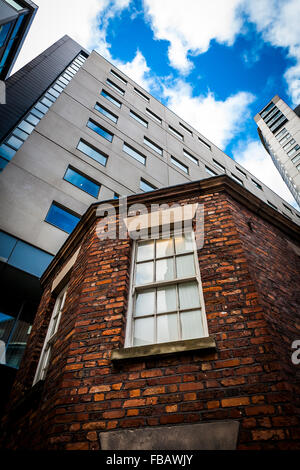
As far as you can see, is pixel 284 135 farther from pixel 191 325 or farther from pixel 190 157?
pixel 191 325

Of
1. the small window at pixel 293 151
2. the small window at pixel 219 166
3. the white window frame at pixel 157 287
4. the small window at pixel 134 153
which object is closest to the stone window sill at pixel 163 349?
the white window frame at pixel 157 287

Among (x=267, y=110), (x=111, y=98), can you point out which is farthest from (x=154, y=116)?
(x=267, y=110)

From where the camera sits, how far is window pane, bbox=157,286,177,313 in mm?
3799

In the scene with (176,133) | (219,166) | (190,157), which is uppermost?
(176,133)

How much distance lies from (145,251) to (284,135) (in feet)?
168

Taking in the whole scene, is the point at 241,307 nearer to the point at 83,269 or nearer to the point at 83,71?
the point at 83,269

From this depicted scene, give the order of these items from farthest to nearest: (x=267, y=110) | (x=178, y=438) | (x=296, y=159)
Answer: (x=267, y=110) < (x=296, y=159) < (x=178, y=438)

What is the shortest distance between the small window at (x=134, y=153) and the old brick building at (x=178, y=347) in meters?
11.0

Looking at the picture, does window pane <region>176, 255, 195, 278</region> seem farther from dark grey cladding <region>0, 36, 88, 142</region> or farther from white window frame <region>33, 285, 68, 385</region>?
dark grey cladding <region>0, 36, 88, 142</region>

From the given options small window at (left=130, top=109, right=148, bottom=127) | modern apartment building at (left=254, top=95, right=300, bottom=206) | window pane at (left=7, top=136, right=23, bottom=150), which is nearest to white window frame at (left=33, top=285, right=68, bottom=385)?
window pane at (left=7, top=136, right=23, bottom=150)

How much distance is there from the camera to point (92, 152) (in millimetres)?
13711

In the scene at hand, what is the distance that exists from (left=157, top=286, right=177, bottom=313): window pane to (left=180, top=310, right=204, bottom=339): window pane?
8.4 inches

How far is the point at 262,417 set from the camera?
2.48m

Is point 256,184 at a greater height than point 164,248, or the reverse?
point 256,184
